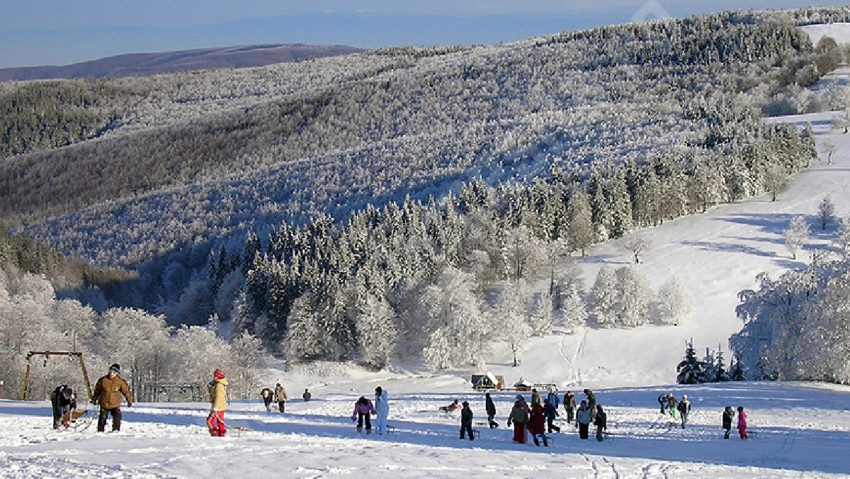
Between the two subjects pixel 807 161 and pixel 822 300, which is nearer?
pixel 822 300

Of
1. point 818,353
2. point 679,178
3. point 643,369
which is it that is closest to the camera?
point 818,353

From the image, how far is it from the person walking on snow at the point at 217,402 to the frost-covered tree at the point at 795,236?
83.1 m

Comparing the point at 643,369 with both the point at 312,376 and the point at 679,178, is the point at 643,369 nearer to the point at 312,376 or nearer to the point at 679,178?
the point at 312,376

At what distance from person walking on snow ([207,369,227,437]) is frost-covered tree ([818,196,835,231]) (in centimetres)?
9265

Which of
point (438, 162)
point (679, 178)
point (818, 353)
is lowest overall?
point (818, 353)

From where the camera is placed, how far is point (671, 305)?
277ft

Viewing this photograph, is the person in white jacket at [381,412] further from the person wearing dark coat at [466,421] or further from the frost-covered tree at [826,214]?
the frost-covered tree at [826,214]

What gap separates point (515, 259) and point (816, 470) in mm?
73176

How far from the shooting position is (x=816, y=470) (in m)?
23.0

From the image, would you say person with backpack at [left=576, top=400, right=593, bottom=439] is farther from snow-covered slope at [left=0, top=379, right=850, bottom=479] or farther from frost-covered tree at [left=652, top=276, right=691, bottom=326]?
frost-covered tree at [left=652, top=276, right=691, bottom=326]

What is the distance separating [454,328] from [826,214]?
4924cm

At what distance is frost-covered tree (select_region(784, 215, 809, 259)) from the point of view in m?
96.2

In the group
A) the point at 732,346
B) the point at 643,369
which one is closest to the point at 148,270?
the point at 643,369

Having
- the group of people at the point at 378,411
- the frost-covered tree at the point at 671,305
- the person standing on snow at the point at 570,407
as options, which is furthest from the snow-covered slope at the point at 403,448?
the frost-covered tree at the point at 671,305
